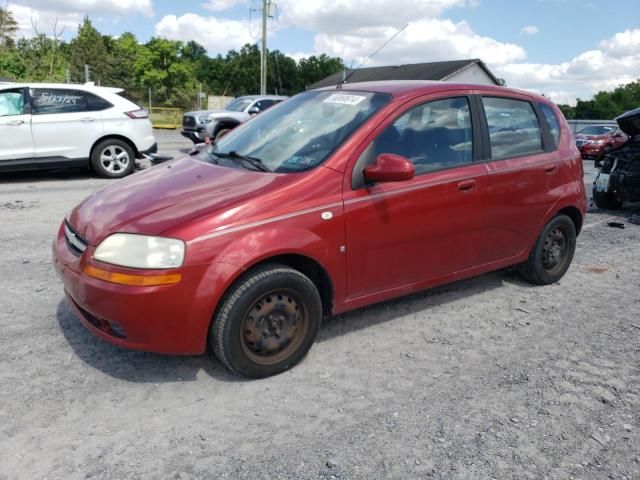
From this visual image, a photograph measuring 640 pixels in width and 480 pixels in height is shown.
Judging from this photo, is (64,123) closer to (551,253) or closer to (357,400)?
(551,253)

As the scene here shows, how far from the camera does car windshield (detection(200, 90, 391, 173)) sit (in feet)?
11.9

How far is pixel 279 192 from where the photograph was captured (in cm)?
326

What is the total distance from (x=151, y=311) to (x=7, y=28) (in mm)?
29033

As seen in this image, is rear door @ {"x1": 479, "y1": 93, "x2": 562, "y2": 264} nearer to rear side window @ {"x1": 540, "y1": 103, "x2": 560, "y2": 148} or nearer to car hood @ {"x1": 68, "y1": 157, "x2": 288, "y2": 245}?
rear side window @ {"x1": 540, "y1": 103, "x2": 560, "y2": 148}

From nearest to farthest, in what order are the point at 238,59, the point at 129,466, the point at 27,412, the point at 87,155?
1. the point at 129,466
2. the point at 27,412
3. the point at 87,155
4. the point at 238,59

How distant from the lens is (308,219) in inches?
130

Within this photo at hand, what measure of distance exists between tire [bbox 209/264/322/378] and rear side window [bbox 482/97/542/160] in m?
2.04

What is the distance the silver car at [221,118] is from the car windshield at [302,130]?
10688mm

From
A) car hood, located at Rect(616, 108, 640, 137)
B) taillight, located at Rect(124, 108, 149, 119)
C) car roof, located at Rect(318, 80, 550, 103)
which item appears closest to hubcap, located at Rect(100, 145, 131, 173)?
taillight, located at Rect(124, 108, 149, 119)

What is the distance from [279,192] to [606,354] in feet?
8.19

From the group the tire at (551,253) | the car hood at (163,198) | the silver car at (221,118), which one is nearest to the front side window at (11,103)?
the silver car at (221,118)

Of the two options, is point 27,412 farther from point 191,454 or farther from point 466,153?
point 466,153

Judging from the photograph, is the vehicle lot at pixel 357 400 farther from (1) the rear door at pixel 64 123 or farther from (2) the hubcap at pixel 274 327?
(1) the rear door at pixel 64 123

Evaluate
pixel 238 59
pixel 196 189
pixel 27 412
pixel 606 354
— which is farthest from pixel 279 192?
pixel 238 59
